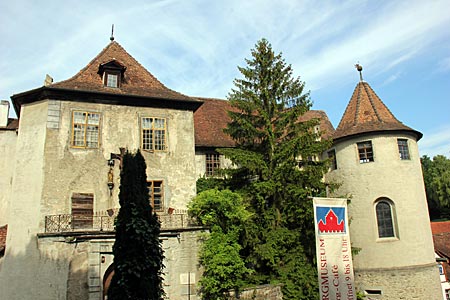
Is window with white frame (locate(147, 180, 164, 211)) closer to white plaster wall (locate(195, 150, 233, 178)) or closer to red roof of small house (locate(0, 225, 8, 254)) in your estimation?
white plaster wall (locate(195, 150, 233, 178))

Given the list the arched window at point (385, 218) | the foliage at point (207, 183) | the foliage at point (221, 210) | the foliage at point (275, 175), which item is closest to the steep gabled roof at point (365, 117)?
the foliage at point (275, 175)

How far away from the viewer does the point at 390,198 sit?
21.3 m

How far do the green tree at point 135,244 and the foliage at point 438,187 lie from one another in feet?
158

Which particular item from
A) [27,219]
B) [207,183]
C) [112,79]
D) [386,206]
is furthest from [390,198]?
[27,219]

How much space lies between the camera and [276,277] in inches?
700

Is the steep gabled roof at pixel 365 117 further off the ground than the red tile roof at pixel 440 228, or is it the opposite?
the steep gabled roof at pixel 365 117

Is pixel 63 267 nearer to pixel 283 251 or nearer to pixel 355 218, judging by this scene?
pixel 283 251

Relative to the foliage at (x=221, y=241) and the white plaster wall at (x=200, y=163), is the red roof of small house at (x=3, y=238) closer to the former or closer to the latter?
the foliage at (x=221, y=241)

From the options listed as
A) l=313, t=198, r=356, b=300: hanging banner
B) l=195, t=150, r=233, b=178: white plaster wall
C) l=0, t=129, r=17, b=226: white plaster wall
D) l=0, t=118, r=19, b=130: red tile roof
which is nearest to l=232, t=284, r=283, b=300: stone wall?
l=313, t=198, r=356, b=300: hanging banner

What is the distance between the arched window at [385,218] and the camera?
69.8 feet

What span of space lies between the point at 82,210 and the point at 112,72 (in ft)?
23.2

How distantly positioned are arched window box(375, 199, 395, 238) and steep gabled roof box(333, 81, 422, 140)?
4.08 m

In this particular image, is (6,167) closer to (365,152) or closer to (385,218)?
(365,152)

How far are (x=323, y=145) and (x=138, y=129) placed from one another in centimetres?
930
